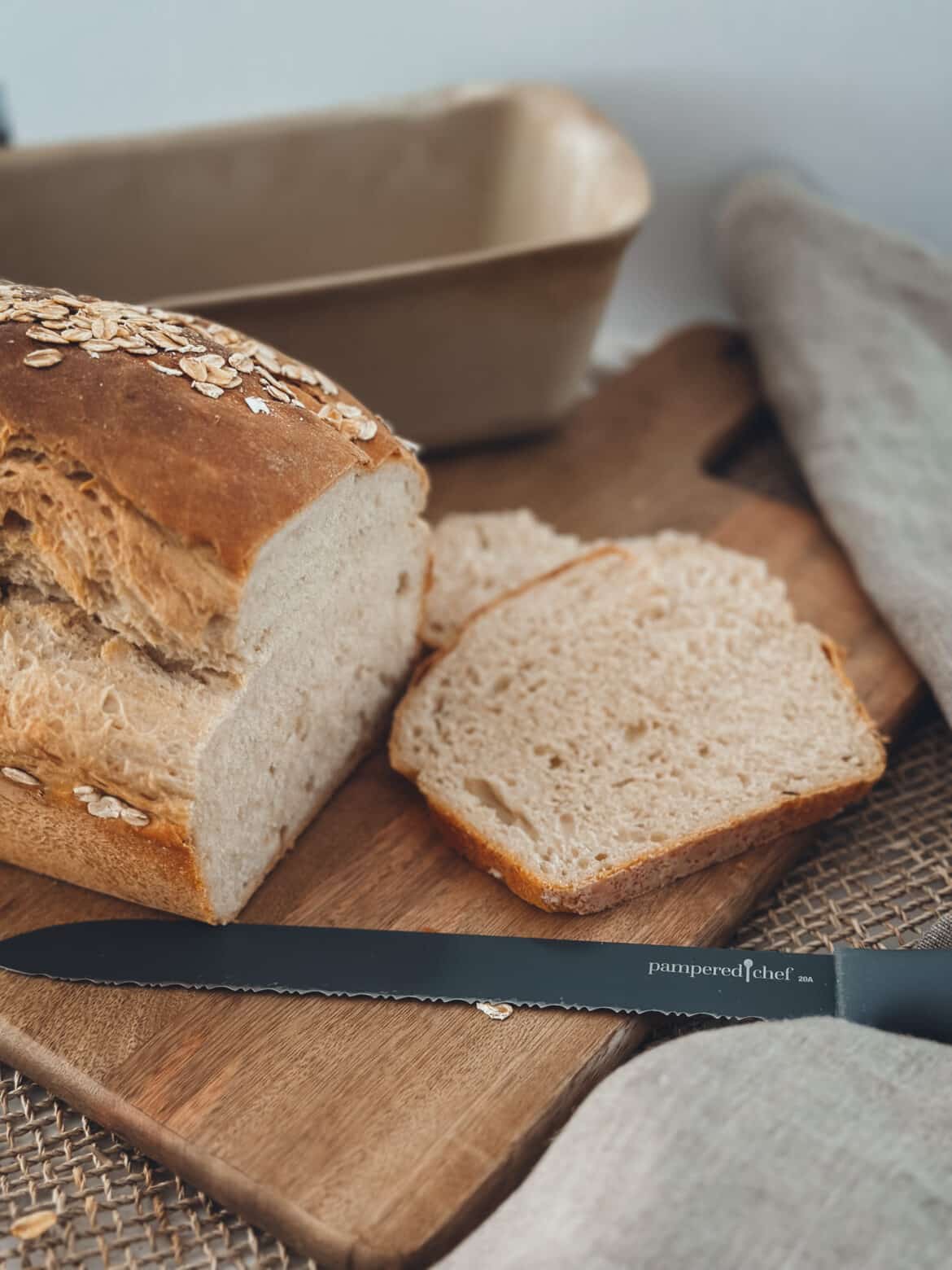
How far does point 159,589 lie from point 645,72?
7.14ft

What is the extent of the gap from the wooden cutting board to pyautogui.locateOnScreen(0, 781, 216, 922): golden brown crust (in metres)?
0.06

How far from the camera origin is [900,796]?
2344 mm

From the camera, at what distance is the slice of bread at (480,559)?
2.57 meters

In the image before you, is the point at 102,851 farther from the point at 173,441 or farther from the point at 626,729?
the point at 626,729

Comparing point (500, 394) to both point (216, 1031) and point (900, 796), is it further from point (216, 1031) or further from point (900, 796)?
point (216, 1031)

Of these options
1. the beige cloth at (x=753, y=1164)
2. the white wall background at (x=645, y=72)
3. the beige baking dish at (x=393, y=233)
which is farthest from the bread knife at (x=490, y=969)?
the white wall background at (x=645, y=72)

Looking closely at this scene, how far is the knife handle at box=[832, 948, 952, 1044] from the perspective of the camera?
1.77 meters

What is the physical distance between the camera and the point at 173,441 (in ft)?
6.10

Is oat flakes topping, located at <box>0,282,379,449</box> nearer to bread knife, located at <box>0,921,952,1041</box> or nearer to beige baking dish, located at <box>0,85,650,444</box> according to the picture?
beige baking dish, located at <box>0,85,650,444</box>

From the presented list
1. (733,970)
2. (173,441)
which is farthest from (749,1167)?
(173,441)

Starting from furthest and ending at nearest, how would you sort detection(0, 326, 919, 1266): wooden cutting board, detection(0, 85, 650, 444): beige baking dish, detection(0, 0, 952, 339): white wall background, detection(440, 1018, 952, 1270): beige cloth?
detection(0, 0, 952, 339): white wall background → detection(0, 85, 650, 444): beige baking dish → detection(0, 326, 919, 1266): wooden cutting board → detection(440, 1018, 952, 1270): beige cloth

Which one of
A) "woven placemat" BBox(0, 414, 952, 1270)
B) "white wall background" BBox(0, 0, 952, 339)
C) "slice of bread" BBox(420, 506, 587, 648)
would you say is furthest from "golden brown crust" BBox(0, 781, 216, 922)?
"white wall background" BBox(0, 0, 952, 339)

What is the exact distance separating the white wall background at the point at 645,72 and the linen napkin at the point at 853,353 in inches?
6.7

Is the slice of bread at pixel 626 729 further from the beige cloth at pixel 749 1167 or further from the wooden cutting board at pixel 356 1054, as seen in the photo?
the beige cloth at pixel 749 1167
